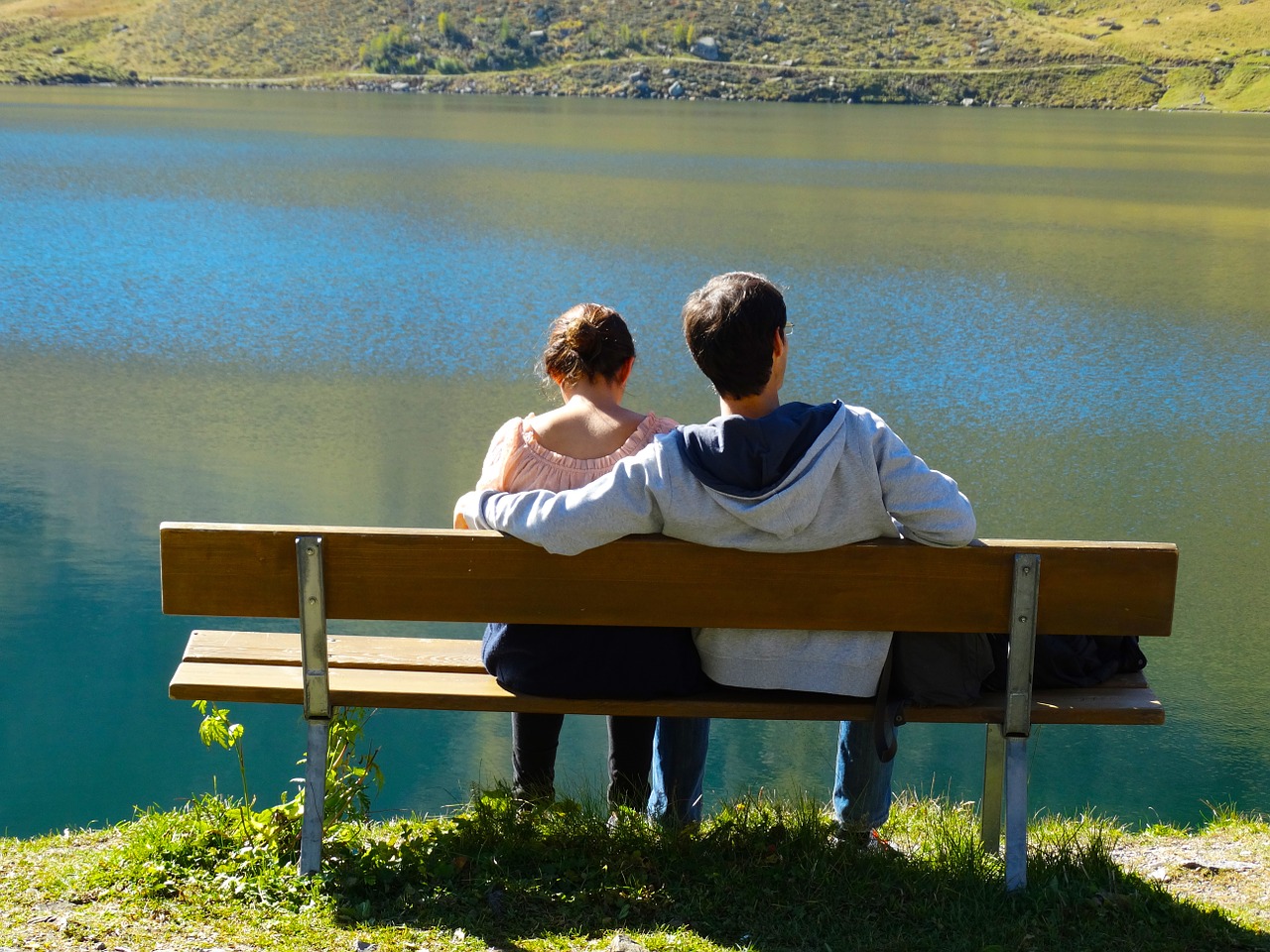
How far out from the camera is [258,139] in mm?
32312

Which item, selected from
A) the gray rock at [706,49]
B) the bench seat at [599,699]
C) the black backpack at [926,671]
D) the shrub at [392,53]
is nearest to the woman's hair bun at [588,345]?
the bench seat at [599,699]

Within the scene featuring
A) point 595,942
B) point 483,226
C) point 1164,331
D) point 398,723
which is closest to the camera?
point 595,942

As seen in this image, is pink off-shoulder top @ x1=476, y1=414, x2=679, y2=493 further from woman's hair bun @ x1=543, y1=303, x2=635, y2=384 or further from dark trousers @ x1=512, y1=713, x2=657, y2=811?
dark trousers @ x1=512, y1=713, x2=657, y2=811

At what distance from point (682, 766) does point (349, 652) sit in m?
0.76

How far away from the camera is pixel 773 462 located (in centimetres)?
247

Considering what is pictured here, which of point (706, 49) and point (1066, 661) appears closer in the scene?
point (1066, 661)

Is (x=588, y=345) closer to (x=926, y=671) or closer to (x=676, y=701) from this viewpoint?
(x=676, y=701)

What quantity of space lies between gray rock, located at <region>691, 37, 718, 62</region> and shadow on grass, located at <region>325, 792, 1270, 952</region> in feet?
289

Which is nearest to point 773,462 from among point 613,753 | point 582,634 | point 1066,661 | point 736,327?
point 736,327

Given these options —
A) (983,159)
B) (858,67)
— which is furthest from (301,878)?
(858,67)

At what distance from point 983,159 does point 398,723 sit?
29.4 metres

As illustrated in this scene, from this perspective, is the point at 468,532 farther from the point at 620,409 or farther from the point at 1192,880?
the point at 1192,880

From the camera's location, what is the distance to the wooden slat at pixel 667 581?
8.39 feet

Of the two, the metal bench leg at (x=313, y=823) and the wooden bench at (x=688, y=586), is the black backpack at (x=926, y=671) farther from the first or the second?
the metal bench leg at (x=313, y=823)
